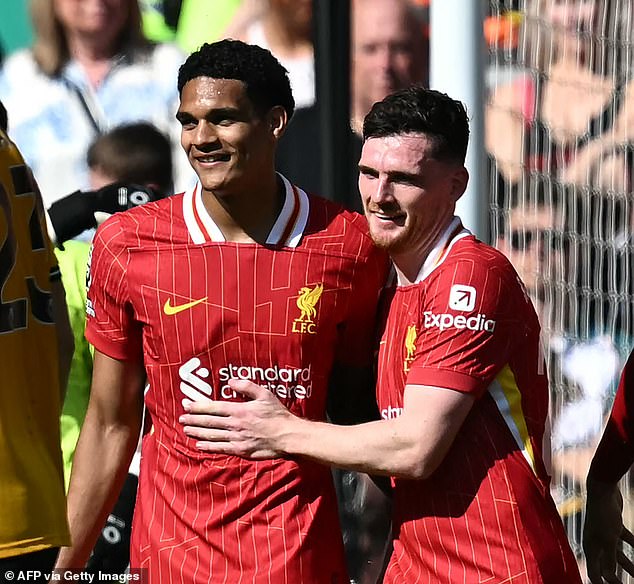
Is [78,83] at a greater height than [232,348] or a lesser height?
greater

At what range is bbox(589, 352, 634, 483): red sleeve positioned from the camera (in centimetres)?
338

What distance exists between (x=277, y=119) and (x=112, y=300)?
62 centimetres

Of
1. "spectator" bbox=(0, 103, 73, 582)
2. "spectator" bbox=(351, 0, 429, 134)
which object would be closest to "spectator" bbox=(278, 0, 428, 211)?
"spectator" bbox=(351, 0, 429, 134)

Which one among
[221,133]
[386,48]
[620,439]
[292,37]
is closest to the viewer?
[221,133]

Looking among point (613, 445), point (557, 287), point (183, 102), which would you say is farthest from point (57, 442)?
point (557, 287)

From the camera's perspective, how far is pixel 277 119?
3.29m

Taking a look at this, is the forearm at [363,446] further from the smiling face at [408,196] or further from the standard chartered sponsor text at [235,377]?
the smiling face at [408,196]

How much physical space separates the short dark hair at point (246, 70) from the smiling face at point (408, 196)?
0.35 metres

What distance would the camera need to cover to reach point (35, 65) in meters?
5.55

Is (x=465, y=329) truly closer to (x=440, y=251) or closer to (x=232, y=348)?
(x=440, y=251)

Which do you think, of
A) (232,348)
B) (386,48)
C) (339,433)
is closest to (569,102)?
(386,48)

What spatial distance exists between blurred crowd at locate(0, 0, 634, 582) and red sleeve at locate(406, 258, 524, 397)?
5.08ft

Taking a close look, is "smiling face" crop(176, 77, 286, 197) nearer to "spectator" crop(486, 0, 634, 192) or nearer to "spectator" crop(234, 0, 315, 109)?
"spectator" crop(486, 0, 634, 192)

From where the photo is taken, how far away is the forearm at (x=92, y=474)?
3416 mm
